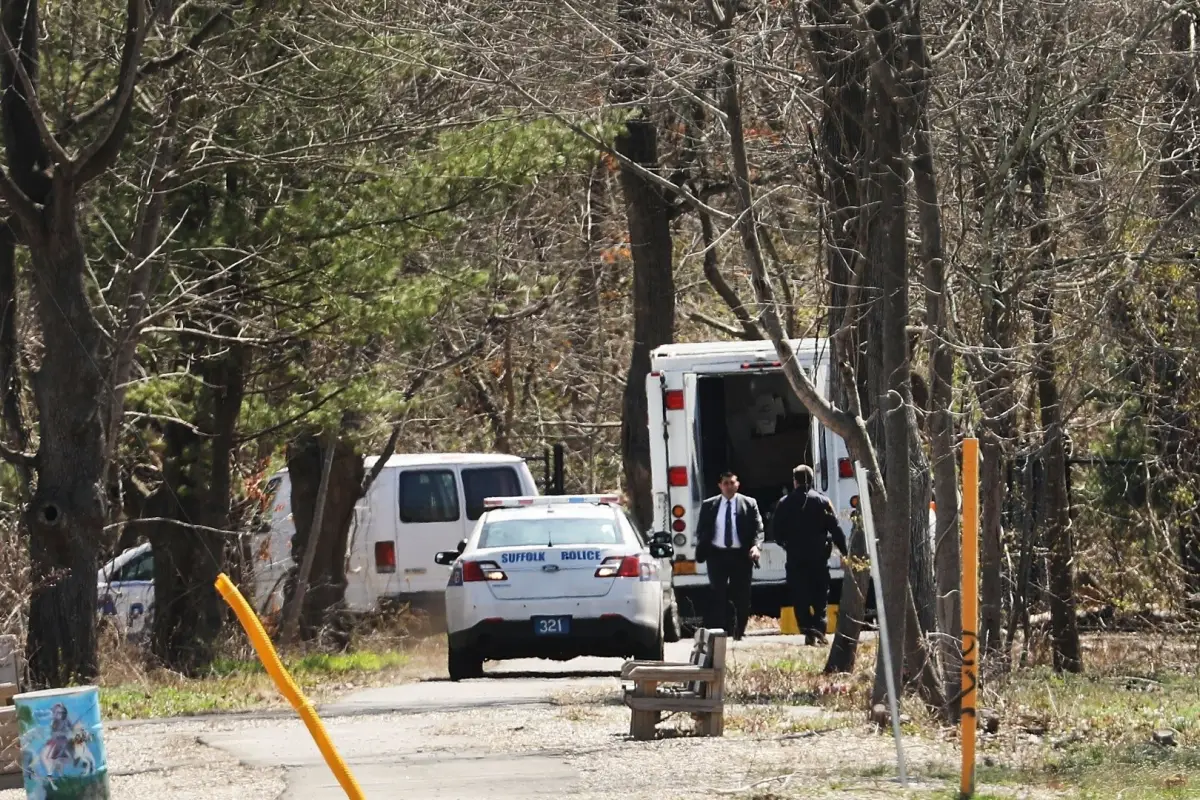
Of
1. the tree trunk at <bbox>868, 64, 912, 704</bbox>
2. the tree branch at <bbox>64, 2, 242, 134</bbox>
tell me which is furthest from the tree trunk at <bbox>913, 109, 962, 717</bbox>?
the tree branch at <bbox>64, 2, 242, 134</bbox>

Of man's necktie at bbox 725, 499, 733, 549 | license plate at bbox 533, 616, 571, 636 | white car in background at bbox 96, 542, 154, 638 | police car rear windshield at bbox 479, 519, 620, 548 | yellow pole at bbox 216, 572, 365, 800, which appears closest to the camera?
yellow pole at bbox 216, 572, 365, 800

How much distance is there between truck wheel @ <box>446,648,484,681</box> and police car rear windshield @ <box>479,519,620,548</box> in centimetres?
93

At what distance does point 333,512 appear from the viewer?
2312cm

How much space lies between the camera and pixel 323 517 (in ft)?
75.4

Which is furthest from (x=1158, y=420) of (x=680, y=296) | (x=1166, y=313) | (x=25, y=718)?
(x=680, y=296)

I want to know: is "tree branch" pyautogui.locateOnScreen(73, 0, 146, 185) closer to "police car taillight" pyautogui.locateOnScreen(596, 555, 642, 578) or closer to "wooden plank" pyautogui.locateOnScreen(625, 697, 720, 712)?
"police car taillight" pyautogui.locateOnScreen(596, 555, 642, 578)

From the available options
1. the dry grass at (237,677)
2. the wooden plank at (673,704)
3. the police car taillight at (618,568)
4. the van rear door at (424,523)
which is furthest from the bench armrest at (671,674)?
the van rear door at (424,523)

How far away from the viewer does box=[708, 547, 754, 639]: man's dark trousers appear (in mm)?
17594

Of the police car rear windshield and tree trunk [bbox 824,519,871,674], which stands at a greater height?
the police car rear windshield

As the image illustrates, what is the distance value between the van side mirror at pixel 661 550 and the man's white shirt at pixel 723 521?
0.48 metres

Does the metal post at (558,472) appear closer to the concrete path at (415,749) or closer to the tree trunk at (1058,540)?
the concrete path at (415,749)

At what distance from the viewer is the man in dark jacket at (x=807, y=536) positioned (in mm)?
18156

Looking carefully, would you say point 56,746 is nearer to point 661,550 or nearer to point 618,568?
point 618,568

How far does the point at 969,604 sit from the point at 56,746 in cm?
383
